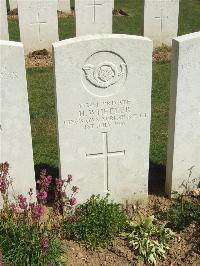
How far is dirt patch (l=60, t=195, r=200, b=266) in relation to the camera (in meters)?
4.79

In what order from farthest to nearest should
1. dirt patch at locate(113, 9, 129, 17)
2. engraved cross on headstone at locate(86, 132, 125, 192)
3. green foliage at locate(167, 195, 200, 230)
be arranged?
1. dirt patch at locate(113, 9, 129, 17)
2. engraved cross on headstone at locate(86, 132, 125, 192)
3. green foliage at locate(167, 195, 200, 230)

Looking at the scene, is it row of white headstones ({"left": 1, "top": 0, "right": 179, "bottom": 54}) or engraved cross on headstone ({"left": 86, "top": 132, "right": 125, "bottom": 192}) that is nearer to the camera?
engraved cross on headstone ({"left": 86, "top": 132, "right": 125, "bottom": 192})

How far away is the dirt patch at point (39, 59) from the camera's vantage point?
10.9 meters

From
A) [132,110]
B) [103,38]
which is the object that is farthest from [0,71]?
[132,110]

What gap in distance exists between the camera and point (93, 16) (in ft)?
38.5

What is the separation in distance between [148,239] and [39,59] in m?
7.29

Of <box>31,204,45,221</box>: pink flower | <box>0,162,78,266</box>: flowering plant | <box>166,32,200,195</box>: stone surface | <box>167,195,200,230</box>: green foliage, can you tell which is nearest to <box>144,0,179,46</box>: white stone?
<box>166,32,200,195</box>: stone surface

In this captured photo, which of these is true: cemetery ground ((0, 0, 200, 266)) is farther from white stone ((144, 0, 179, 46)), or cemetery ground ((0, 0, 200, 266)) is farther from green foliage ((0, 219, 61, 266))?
white stone ((144, 0, 179, 46))

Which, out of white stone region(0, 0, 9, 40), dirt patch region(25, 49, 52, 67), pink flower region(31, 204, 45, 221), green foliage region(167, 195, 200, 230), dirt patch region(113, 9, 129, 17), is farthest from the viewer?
dirt patch region(113, 9, 129, 17)

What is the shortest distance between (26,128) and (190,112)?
1.86 meters

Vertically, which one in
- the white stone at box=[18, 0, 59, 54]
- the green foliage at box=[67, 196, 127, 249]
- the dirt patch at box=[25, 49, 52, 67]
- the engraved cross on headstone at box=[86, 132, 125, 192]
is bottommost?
the green foliage at box=[67, 196, 127, 249]

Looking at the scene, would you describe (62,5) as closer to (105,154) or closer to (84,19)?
(84,19)

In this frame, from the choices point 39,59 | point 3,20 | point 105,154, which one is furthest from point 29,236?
point 3,20

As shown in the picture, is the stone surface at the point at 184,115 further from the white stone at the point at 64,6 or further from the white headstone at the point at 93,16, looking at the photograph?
the white stone at the point at 64,6
